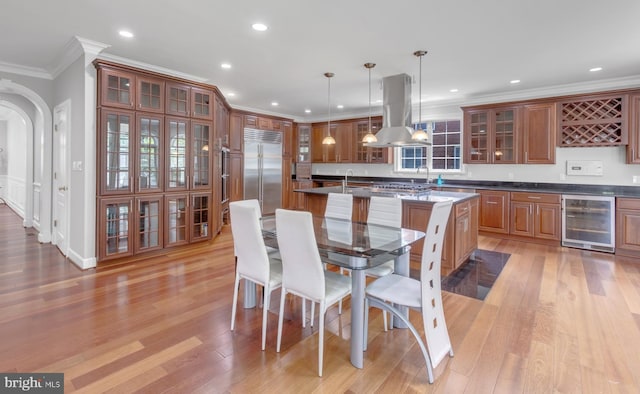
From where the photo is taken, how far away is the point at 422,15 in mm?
2846

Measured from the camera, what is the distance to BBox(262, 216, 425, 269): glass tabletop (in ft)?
6.63

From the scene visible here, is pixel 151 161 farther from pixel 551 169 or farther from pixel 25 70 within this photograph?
pixel 551 169

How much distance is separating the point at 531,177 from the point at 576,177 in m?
0.63

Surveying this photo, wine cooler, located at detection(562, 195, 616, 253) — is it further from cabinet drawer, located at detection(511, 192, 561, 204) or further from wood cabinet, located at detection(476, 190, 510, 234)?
wood cabinet, located at detection(476, 190, 510, 234)

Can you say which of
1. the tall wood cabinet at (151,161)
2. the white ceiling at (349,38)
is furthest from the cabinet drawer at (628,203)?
the tall wood cabinet at (151,161)

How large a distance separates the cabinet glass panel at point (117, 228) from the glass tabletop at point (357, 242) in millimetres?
2193

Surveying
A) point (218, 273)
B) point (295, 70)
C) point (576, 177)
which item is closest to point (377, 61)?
point (295, 70)

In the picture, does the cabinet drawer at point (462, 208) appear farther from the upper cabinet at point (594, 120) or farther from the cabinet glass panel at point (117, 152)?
the cabinet glass panel at point (117, 152)

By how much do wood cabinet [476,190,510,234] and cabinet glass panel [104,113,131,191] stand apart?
18.3ft

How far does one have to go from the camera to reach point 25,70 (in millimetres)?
4508

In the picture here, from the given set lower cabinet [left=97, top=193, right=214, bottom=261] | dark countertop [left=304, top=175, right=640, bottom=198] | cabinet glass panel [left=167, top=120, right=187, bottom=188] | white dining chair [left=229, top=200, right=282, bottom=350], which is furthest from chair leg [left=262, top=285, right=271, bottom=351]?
dark countertop [left=304, top=175, right=640, bottom=198]

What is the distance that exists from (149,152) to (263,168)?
3349 millimetres

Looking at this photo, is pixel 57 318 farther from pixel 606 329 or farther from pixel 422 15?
pixel 606 329

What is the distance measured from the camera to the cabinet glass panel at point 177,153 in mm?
4453
